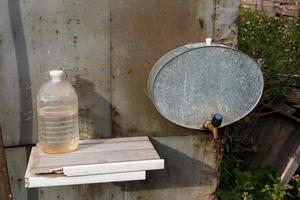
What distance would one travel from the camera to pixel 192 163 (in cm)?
286

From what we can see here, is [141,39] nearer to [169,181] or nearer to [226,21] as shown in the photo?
[226,21]

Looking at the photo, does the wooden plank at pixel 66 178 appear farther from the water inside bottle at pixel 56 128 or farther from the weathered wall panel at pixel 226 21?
the weathered wall panel at pixel 226 21

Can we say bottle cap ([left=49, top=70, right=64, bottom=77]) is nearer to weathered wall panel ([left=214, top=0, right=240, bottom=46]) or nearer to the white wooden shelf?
the white wooden shelf

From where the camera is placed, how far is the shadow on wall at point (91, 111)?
8.45 ft

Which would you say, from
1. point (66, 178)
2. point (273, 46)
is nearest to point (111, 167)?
point (66, 178)

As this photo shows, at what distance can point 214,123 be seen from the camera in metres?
2.54

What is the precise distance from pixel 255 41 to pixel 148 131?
2.57m

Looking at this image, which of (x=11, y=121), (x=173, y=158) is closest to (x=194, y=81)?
(x=173, y=158)

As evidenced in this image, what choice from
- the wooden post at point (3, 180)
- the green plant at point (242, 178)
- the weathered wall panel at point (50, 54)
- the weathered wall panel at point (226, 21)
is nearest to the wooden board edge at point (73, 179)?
the wooden post at point (3, 180)

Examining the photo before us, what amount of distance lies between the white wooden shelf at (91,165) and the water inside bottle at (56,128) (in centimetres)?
5

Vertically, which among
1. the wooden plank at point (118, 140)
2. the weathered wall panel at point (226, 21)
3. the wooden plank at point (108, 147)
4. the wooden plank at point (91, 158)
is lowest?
the wooden plank at point (91, 158)

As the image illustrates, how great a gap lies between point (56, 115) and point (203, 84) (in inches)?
32.0

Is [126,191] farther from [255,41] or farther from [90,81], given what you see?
[255,41]

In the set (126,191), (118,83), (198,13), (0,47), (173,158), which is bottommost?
(126,191)
